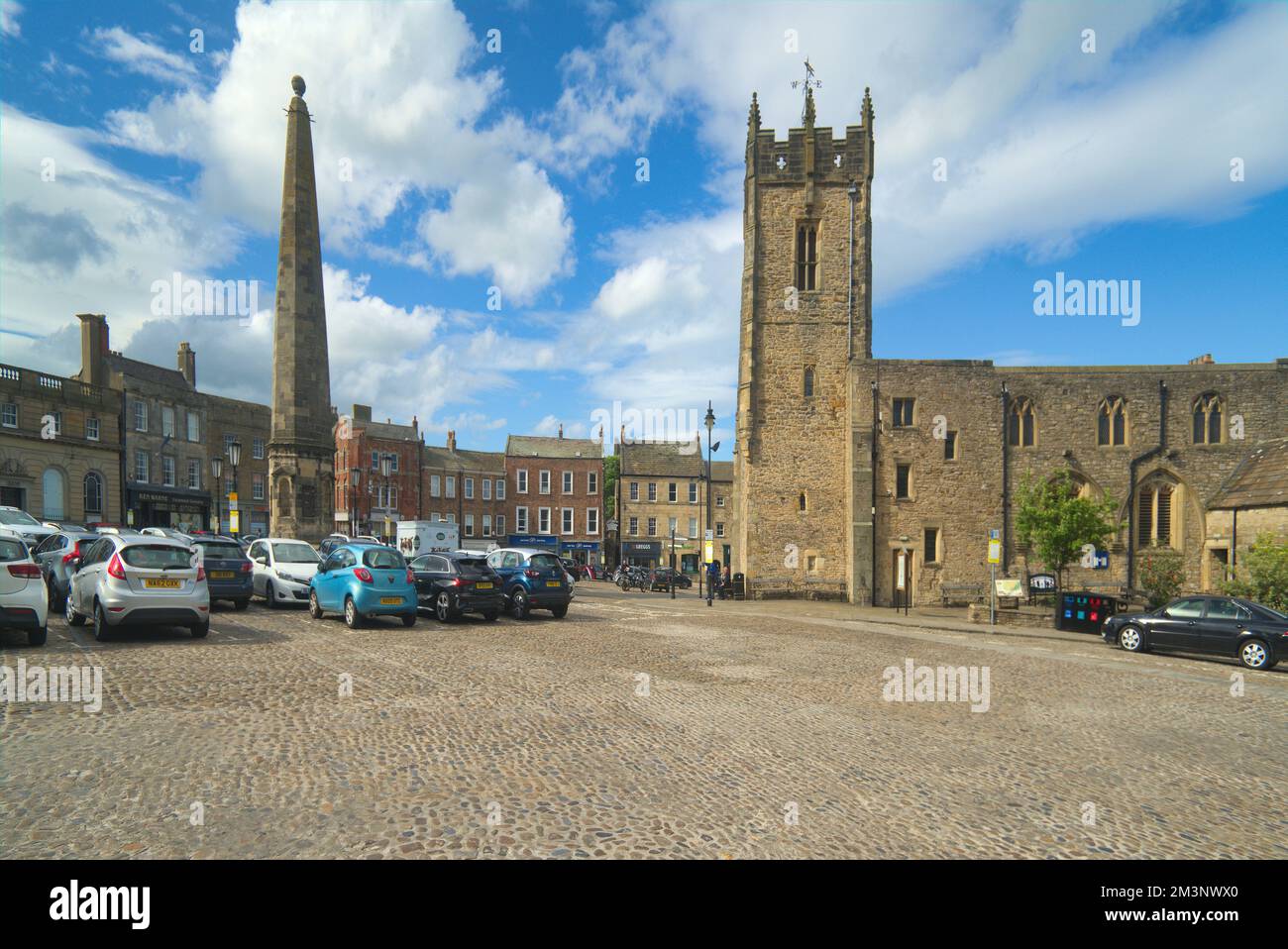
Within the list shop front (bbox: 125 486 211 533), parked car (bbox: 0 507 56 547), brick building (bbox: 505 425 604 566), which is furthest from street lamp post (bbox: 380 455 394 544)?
parked car (bbox: 0 507 56 547)

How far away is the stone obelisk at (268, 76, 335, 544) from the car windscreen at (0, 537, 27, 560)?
15040 mm

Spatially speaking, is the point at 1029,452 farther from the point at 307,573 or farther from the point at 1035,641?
the point at 307,573

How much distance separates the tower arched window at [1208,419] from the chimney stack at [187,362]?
59.1m

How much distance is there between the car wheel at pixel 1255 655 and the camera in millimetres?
13961

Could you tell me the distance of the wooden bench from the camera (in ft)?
95.3

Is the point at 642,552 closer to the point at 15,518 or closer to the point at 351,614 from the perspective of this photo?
the point at 15,518

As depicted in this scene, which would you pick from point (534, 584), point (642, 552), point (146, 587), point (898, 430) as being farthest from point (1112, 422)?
point (642, 552)

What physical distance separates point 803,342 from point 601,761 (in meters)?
26.4

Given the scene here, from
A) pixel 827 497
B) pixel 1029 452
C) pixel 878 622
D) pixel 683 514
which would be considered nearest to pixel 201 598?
pixel 878 622

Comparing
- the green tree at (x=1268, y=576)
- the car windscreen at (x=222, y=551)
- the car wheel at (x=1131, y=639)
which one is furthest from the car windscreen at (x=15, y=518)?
the green tree at (x=1268, y=576)

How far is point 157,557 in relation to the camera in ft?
37.1

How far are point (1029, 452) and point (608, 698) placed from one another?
26.7 metres

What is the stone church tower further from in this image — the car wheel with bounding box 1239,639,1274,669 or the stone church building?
the car wheel with bounding box 1239,639,1274,669
